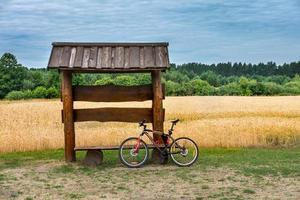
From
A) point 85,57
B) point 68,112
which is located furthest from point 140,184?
point 85,57

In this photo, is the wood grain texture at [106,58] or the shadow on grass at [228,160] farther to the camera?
the wood grain texture at [106,58]

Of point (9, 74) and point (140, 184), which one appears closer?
point (140, 184)

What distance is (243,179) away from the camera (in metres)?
11.3

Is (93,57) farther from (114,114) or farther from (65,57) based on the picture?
(114,114)

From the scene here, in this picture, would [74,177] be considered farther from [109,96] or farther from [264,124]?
[264,124]

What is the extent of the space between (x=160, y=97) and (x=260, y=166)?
10.5ft

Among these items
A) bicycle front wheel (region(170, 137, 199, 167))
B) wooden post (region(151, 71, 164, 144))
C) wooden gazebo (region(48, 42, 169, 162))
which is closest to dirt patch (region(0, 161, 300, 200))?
bicycle front wheel (region(170, 137, 199, 167))

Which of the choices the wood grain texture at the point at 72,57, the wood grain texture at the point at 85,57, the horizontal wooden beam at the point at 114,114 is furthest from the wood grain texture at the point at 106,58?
the horizontal wooden beam at the point at 114,114

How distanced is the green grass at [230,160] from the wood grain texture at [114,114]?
1.25m

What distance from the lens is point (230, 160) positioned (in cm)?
1430

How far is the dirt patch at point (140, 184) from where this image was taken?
984cm

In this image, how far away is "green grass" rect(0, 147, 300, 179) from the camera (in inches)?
497

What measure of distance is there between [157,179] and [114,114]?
11.4ft

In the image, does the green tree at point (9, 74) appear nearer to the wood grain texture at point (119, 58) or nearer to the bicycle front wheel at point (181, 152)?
the wood grain texture at point (119, 58)
